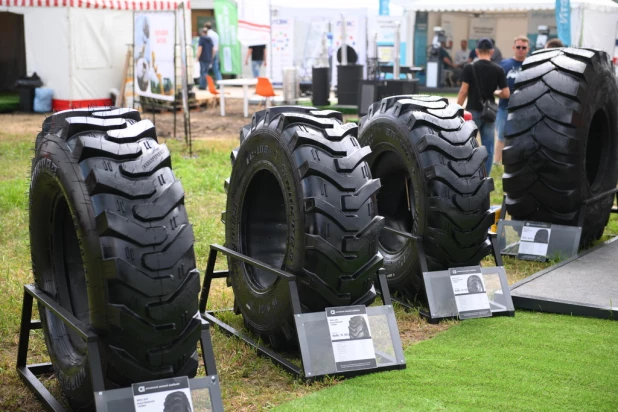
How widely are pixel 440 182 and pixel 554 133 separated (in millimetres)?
1924

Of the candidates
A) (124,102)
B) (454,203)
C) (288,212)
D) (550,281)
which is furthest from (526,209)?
(124,102)

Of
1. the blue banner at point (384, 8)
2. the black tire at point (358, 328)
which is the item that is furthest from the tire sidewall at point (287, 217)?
the blue banner at point (384, 8)

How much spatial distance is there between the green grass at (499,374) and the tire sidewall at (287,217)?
0.69 m

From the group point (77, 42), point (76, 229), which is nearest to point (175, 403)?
point (76, 229)

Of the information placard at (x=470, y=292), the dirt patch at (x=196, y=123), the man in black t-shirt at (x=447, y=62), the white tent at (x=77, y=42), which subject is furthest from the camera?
the man in black t-shirt at (x=447, y=62)

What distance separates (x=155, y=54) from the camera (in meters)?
14.6

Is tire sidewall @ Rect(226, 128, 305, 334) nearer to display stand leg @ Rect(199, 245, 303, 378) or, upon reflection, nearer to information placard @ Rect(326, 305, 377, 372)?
display stand leg @ Rect(199, 245, 303, 378)

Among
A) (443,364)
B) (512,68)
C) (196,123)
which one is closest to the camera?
(443,364)

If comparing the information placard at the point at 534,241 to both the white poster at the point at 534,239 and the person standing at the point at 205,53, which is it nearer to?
the white poster at the point at 534,239

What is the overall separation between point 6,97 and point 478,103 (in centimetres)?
1428

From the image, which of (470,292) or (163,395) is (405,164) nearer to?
(470,292)

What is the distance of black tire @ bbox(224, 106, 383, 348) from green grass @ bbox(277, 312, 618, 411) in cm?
52

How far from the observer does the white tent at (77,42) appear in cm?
1659

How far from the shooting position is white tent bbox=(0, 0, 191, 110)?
16.6 metres
